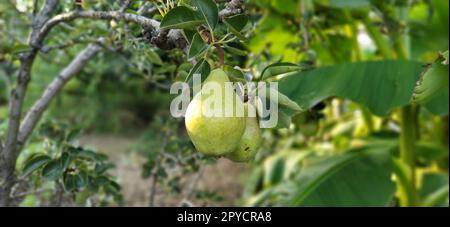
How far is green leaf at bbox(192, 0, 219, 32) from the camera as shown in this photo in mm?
686

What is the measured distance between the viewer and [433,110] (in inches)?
64.9

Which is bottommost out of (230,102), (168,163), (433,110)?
(230,102)

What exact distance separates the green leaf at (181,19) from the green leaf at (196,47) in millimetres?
18

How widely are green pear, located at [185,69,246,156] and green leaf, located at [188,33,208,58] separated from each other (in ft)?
0.14

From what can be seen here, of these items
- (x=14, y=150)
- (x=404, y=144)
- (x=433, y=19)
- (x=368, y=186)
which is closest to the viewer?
(x=14, y=150)

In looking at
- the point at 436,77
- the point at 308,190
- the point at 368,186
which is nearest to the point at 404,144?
the point at 368,186

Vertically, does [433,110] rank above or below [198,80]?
above

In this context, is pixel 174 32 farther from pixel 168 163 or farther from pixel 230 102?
pixel 168 163

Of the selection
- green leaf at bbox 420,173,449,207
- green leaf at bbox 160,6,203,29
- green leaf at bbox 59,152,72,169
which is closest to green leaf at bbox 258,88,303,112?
green leaf at bbox 160,6,203,29

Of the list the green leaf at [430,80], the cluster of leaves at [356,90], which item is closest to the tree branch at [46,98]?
the cluster of leaves at [356,90]

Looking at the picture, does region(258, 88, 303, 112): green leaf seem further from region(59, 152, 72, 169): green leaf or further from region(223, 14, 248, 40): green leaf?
region(59, 152, 72, 169): green leaf

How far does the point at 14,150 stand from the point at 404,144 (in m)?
1.50

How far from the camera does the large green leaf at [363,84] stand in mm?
1479

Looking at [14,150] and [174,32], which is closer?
[174,32]
